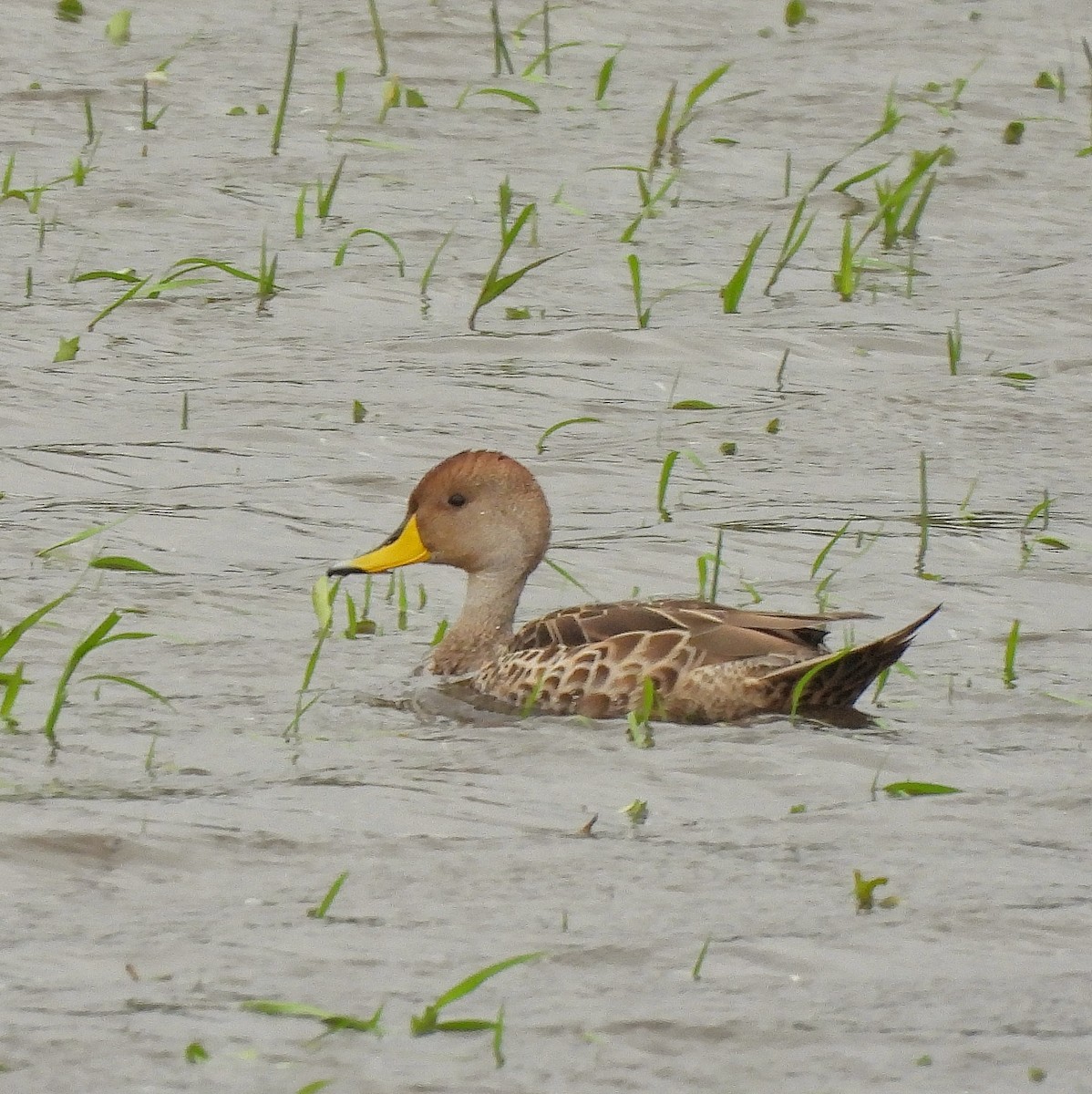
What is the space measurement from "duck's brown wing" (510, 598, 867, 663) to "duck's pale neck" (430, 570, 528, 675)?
241 mm

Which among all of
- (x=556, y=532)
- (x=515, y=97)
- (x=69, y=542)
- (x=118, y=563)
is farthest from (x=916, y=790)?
(x=515, y=97)

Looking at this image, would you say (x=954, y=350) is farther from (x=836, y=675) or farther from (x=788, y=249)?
(x=836, y=675)

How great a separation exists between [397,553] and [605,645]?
0.85 meters

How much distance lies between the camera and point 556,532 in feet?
26.5

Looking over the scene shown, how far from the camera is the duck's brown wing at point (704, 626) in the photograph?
652cm

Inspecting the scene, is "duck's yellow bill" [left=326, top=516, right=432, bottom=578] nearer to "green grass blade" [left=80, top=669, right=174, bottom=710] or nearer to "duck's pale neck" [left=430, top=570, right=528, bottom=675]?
"duck's pale neck" [left=430, top=570, right=528, bottom=675]

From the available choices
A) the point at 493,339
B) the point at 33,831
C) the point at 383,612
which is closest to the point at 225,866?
the point at 33,831

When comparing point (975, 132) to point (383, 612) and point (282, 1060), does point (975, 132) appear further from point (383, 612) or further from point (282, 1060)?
point (282, 1060)

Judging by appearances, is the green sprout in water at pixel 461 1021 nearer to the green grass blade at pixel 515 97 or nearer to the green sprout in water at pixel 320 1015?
the green sprout in water at pixel 320 1015

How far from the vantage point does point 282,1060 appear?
165 inches

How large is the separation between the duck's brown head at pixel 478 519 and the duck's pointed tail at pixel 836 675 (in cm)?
104

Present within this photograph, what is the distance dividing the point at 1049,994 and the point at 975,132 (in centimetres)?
949

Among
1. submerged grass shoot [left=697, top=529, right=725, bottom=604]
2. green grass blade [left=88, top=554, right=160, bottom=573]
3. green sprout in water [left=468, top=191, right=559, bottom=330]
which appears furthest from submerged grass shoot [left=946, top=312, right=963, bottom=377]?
green grass blade [left=88, top=554, right=160, bottom=573]

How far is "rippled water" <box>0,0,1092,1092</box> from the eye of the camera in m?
4.54
